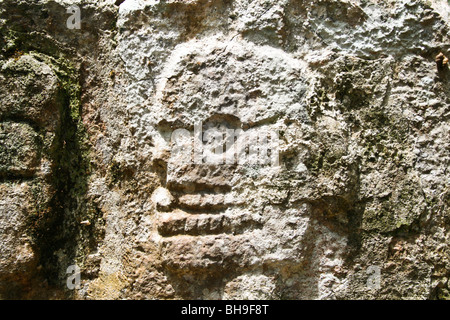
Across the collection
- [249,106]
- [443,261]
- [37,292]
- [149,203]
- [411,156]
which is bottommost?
[37,292]

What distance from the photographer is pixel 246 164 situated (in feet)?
3.97

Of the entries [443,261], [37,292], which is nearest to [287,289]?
[443,261]

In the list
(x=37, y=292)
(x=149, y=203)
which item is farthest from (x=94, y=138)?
(x=37, y=292)

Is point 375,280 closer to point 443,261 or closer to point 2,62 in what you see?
point 443,261

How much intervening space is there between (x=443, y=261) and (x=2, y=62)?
1364 millimetres

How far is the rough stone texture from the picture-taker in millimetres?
1190

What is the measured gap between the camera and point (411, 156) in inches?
48.2

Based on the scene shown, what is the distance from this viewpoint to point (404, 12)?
125 centimetres

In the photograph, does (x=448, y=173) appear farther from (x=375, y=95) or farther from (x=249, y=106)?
(x=249, y=106)

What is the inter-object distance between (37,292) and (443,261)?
44.5 inches

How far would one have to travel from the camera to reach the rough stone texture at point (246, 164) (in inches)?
46.9

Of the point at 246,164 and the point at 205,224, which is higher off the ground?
the point at 246,164

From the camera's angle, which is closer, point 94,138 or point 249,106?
point 249,106

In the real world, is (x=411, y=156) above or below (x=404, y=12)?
below
